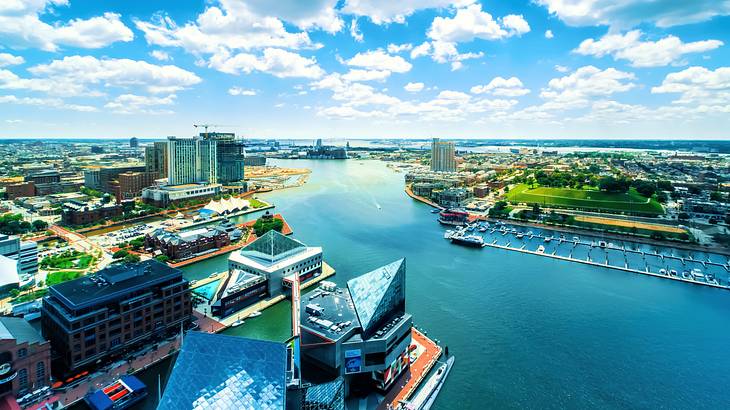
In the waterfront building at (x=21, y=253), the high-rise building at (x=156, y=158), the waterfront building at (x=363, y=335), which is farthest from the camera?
the high-rise building at (x=156, y=158)

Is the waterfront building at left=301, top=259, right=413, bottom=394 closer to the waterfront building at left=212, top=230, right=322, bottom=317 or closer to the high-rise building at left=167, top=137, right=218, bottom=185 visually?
the waterfront building at left=212, top=230, right=322, bottom=317

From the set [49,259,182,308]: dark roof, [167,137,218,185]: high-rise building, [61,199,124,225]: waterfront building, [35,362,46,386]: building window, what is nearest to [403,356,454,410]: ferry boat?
[49,259,182,308]: dark roof

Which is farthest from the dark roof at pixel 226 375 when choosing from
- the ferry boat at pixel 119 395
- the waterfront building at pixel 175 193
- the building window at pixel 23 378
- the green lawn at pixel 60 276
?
the waterfront building at pixel 175 193

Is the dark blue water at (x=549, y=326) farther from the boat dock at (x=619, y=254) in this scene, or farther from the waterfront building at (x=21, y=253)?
the waterfront building at (x=21, y=253)

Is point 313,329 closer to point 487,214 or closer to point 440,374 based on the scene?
point 440,374

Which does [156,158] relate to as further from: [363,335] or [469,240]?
[363,335]

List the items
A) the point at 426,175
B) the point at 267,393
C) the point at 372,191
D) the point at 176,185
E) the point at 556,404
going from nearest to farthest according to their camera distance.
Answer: the point at 267,393 → the point at 556,404 → the point at 176,185 → the point at 372,191 → the point at 426,175

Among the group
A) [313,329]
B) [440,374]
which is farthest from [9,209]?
[440,374]
